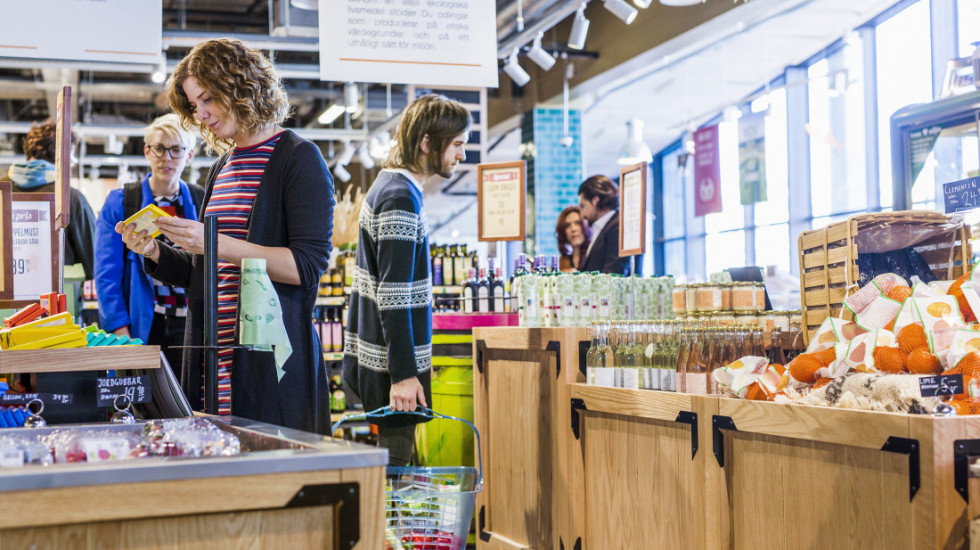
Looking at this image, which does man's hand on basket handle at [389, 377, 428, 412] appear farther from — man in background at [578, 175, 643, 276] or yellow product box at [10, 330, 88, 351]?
man in background at [578, 175, 643, 276]

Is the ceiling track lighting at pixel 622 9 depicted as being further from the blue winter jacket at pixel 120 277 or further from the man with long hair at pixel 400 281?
the blue winter jacket at pixel 120 277

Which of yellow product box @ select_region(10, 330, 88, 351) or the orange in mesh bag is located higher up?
the orange in mesh bag

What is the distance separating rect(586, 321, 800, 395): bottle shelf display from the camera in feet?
9.61

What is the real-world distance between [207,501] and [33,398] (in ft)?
2.98

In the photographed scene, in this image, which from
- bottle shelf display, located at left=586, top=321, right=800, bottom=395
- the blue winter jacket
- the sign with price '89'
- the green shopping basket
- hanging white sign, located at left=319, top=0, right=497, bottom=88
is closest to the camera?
the green shopping basket

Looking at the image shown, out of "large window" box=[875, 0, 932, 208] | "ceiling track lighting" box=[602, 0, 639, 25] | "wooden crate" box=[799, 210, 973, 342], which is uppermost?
"large window" box=[875, 0, 932, 208]

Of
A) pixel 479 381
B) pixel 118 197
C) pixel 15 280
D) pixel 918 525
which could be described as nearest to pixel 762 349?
pixel 918 525

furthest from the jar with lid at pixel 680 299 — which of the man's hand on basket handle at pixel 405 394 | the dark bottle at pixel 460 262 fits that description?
the dark bottle at pixel 460 262

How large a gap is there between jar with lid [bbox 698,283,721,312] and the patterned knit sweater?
1.07m

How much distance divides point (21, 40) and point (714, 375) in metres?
3.35

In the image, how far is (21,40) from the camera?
4.22 metres

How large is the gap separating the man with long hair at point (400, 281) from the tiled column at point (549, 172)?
305 inches

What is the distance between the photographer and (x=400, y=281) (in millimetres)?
3320

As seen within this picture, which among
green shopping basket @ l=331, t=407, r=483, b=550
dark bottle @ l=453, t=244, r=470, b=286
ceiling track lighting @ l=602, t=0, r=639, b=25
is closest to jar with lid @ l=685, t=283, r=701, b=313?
green shopping basket @ l=331, t=407, r=483, b=550
